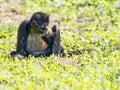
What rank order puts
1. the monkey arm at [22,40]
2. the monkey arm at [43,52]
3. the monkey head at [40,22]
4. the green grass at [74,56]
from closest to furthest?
the green grass at [74,56] < the monkey head at [40,22] < the monkey arm at [22,40] < the monkey arm at [43,52]

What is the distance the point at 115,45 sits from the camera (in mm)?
11625

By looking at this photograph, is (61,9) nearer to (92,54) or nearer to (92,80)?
(92,54)

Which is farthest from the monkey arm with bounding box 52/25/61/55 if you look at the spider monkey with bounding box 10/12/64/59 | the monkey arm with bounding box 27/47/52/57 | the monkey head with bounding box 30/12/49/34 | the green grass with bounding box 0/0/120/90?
the monkey head with bounding box 30/12/49/34

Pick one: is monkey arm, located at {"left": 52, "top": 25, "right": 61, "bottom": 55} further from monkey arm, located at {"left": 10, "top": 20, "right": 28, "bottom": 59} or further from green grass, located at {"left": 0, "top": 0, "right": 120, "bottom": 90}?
monkey arm, located at {"left": 10, "top": 20, "right": 28, "bottom": 59}

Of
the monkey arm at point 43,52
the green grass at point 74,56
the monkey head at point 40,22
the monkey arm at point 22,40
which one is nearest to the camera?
the green grass at point 74,56

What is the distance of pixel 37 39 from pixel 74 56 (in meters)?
0.81

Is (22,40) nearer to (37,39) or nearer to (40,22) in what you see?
(37,39)

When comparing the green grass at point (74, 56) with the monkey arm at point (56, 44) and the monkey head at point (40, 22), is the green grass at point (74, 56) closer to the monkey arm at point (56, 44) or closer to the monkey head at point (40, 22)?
the monkey arm at point (56, 44)

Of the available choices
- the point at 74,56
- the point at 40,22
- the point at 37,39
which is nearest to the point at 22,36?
the point at 37,39

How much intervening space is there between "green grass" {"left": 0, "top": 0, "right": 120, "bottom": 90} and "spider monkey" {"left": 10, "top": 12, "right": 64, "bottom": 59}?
0.32 metres

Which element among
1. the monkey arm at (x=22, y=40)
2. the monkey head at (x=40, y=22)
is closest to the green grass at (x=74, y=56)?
the monkey arm at (x=22, y=40)

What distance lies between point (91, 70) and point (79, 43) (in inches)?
132

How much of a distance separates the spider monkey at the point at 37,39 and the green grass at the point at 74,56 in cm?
32

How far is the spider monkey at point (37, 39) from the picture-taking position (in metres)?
10.6
